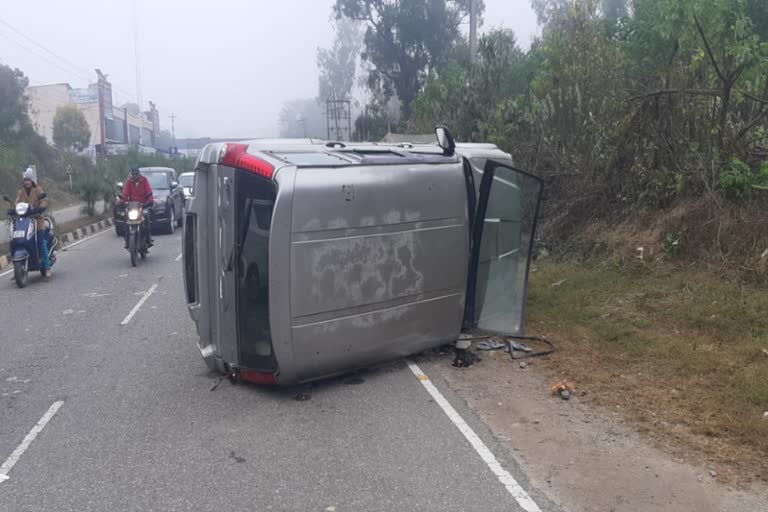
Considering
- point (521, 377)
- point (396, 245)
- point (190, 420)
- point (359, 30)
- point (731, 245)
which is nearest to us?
point (190, 420)

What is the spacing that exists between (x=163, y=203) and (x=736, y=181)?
16655mm

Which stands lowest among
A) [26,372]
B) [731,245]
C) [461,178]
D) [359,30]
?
[26,372]

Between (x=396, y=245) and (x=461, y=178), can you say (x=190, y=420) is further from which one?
(x=461, y=178)

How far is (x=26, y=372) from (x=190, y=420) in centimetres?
257

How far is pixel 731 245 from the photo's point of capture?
9.16m

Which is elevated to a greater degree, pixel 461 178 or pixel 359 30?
pixel 359 30

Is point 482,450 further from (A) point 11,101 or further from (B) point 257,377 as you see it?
(A) point 11,101

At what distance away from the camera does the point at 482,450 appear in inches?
211

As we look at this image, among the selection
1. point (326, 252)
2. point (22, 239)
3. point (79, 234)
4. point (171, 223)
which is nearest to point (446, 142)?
point (326, 252)

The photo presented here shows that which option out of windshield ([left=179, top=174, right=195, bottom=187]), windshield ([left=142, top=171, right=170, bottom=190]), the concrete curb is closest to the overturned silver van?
the concrete curb

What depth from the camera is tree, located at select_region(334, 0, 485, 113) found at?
4294cm

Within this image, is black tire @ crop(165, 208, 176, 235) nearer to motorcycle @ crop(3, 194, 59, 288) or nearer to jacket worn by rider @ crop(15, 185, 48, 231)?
jacket worn by rider @ crop(15, 185, 48, 231)

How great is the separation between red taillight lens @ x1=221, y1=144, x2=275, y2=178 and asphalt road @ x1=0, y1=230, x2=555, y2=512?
1944mm

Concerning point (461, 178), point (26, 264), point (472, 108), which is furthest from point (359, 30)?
point (461, 178)
